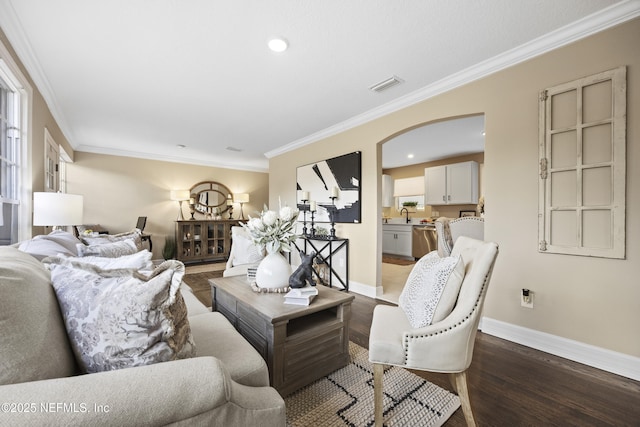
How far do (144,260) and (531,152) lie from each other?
2.88 metres

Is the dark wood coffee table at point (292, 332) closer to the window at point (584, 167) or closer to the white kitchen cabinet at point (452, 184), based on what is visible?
the window at point (584, 167)

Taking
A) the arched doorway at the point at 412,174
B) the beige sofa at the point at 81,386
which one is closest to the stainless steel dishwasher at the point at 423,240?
Result: the arched doorway at the point at 412,174

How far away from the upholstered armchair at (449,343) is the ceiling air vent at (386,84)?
1967 mm

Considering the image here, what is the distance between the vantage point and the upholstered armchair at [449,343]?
3.95 ft

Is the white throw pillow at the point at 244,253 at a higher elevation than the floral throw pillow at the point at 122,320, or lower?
lower

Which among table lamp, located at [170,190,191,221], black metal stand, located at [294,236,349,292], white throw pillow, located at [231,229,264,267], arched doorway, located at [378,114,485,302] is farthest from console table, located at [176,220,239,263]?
arched doorway, located at [378,114,485,302]

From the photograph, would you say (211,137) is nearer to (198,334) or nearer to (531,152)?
(198,334)

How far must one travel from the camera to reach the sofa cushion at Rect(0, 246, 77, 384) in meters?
0.61

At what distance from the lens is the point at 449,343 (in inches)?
47.6

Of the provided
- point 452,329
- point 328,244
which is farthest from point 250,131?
point 452,329

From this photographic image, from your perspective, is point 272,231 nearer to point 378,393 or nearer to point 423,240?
point 378,393

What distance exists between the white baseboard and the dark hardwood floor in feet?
0.17

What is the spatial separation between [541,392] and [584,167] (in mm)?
1564

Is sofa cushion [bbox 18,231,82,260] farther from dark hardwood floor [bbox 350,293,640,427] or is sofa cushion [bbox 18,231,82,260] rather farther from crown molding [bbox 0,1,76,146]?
dark hardwood floor [bbox 350,293,640,427]
